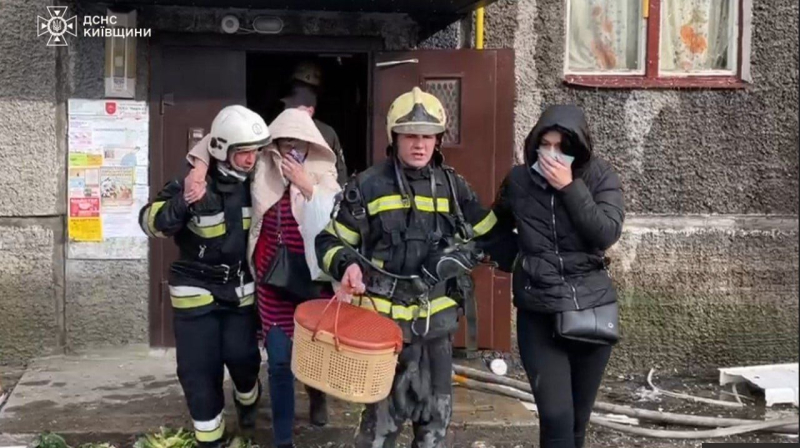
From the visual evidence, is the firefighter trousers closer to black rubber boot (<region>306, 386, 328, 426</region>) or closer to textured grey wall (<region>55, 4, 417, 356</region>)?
black rubber boot (<region>306, 386, 328, 426</region>)

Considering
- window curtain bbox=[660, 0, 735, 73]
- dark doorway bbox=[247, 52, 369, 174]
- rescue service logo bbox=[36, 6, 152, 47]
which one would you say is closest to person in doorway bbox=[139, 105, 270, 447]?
rescue service logo bbox=[36, 6, 152, 47]

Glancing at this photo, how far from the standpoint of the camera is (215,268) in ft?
14.2

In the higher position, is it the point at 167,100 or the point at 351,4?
the point at 351,4

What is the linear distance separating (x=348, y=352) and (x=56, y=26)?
373 centimetres

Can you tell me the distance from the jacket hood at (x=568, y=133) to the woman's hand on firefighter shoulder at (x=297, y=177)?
1048 mm

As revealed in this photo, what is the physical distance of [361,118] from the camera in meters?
8.44

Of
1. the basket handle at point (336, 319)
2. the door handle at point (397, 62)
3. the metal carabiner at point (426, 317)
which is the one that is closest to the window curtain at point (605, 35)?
the door handle at point (397, 62)

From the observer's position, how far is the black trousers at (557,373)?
3.87 meters

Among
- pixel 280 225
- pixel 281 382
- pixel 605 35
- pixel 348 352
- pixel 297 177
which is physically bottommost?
pixel 281 382

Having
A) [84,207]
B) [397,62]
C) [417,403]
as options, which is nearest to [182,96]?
[84,207]

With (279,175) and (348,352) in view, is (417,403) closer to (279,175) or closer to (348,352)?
(348,352)

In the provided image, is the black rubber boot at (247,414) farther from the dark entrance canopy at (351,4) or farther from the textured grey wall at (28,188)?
the dark entrance canopy at (351,4)

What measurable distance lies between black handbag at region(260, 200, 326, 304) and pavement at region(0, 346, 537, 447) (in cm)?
94

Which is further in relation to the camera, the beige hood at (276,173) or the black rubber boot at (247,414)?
the black rubber boot at (247,414)
